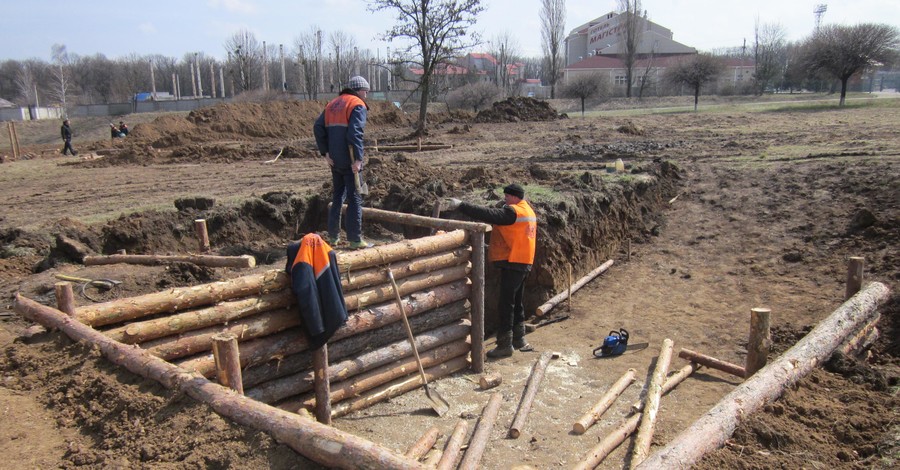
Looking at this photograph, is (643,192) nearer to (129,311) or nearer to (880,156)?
(880,156)

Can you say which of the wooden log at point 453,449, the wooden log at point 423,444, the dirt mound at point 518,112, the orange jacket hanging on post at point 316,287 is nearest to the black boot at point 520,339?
the wooden log at point 453,449

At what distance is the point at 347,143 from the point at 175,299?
364 centimetres

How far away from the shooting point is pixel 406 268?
661 centimetres

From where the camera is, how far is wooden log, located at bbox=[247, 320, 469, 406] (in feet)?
17.9

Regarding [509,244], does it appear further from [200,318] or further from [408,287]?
[200,318]

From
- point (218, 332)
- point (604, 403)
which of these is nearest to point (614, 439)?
point (604, 403)

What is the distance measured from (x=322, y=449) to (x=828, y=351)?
17.0ft

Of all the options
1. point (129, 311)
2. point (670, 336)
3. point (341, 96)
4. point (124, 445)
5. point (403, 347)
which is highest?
point (341, 96)

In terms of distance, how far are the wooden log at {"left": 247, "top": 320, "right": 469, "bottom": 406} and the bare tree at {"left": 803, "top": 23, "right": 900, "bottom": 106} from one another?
115ft

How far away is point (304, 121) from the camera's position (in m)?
34.4

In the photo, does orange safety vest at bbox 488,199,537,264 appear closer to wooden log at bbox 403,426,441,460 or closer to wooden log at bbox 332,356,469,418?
wooden log at bbox 332,356,469,418

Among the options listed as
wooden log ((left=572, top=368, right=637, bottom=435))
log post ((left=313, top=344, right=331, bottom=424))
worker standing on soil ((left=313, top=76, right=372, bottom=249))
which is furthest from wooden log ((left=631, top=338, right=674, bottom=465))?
worker standing on soil ((left=313, top=76, right=372, bottom=249))

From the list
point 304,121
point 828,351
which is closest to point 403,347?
point 828,351

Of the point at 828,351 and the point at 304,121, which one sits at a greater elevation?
the point at 304,121
